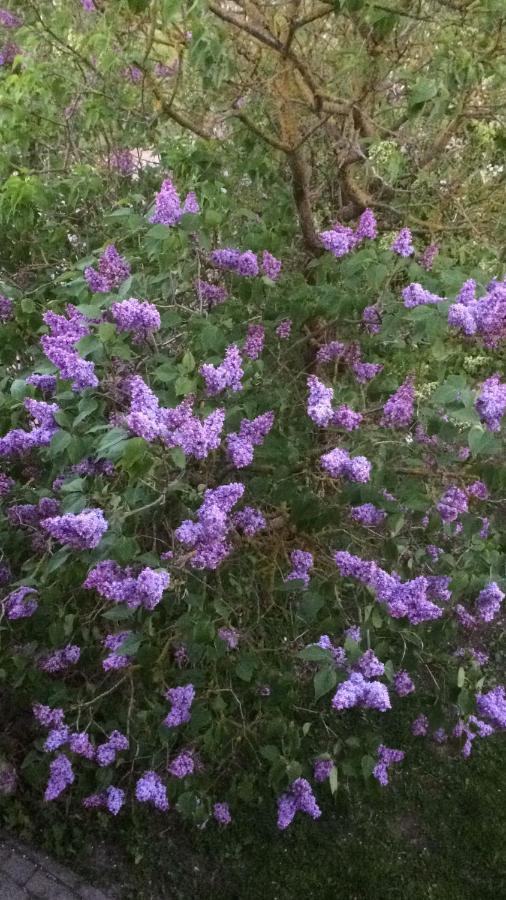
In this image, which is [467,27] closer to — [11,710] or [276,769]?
[276,769]

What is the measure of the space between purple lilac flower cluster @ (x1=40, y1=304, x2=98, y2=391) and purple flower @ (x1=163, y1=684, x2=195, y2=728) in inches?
43.5

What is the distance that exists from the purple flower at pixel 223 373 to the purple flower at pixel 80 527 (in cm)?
46

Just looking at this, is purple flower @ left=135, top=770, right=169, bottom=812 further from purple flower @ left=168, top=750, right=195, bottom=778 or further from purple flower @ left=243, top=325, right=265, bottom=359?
purple flower @ left=243, top=325, right=265, bottom=359

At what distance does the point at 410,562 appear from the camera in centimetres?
274

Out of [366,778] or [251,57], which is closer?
[366,778]

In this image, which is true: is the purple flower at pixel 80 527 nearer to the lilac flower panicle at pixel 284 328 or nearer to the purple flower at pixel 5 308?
the lilac flower panicle at pixel 284 328

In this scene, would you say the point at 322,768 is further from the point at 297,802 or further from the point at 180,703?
the point at 180,703

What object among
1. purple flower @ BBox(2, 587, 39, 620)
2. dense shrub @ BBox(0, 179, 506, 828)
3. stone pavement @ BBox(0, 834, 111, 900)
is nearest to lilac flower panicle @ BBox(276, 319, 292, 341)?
dense shrub @ BBox(0, 179, 506, 828)

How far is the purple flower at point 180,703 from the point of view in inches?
102

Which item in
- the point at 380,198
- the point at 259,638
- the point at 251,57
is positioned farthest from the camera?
the point at 380,198

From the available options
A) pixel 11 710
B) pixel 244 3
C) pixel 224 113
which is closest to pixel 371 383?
pixel 224 113

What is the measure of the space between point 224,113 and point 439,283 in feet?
4.44

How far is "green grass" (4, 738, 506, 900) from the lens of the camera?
10.5 ft

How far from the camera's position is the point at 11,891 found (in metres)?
3.08
